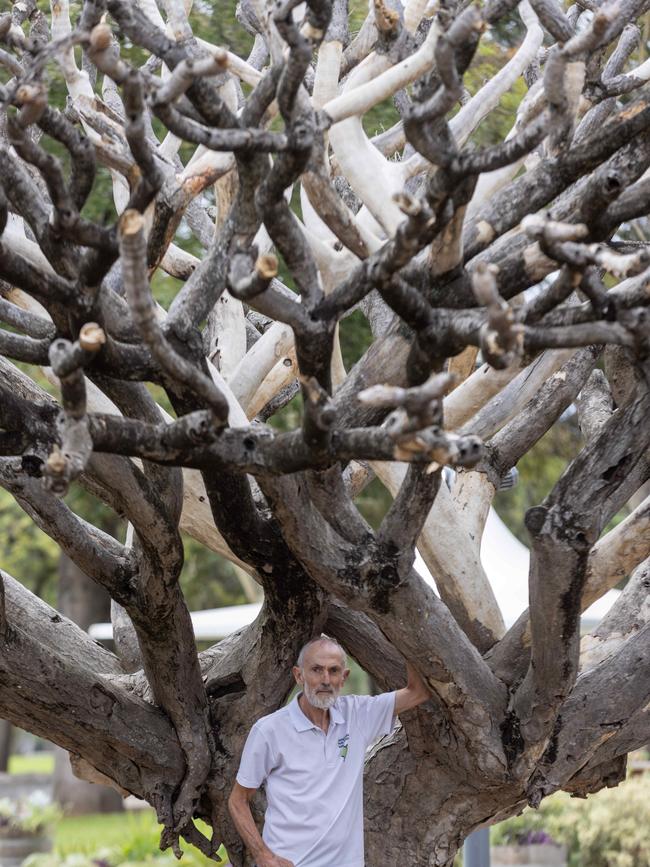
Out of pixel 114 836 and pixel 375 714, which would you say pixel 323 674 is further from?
pixel 114 836

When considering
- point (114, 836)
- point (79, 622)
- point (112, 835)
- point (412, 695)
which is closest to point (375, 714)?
point (412, 695)

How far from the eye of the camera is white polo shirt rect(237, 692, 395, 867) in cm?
504

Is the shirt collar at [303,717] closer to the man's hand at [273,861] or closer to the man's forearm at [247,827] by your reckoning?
the man's forearm at [247,827]

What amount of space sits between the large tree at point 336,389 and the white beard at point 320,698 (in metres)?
0.34

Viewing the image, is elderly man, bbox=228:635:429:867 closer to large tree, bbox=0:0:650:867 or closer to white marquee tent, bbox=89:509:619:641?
large tree, bbox=0:0:650:867

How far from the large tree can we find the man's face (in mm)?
289

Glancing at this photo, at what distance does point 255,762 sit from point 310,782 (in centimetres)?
24

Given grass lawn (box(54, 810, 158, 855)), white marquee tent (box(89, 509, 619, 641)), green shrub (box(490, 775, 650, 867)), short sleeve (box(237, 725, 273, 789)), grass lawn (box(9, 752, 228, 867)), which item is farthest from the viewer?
grass lawn (box(54, 810, 158, 855))

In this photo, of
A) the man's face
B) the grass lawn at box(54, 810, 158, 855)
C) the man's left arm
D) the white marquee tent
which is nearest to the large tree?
the man's left arm

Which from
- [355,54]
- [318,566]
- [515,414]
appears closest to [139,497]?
[318,566]

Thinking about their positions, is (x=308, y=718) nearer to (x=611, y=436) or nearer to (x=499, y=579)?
(x=611, y=436)

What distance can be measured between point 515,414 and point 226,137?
288 cm

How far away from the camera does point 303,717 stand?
520cm

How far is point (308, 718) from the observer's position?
5230 mm
